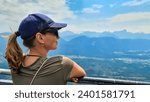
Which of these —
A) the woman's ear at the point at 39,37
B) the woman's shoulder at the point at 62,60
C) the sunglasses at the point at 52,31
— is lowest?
the woman's shoulder at the point at 62,60

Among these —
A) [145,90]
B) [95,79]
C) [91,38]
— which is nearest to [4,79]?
[95,79]

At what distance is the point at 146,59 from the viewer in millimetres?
34375

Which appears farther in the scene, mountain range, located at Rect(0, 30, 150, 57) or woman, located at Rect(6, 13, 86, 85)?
mountain range, located at Rect(0, 30, 150, 57)

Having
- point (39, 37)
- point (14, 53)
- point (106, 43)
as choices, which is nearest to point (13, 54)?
point (14, 53)

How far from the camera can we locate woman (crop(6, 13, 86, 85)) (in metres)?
1.27

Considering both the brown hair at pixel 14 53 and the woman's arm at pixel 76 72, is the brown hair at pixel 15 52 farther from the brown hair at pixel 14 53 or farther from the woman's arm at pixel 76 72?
the woman's arm at pixel 76 72

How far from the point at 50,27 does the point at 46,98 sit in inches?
11.4

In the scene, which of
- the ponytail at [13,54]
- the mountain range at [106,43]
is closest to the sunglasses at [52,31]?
the ponytail at [13,54]

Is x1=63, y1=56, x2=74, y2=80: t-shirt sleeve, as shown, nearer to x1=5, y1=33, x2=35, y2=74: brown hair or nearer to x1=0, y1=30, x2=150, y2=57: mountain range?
x1=5, y1=33, x2=35, y2=74: brown hair

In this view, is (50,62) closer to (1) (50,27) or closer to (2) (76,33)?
(1) (50,27)

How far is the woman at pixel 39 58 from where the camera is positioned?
4.15ft

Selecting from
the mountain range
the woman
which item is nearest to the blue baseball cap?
the woman

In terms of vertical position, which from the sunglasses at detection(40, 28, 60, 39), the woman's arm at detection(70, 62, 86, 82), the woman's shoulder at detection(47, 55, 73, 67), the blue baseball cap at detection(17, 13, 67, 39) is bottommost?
the woman's arm at detection(70, 62, 86, 82)

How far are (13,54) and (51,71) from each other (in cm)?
16
